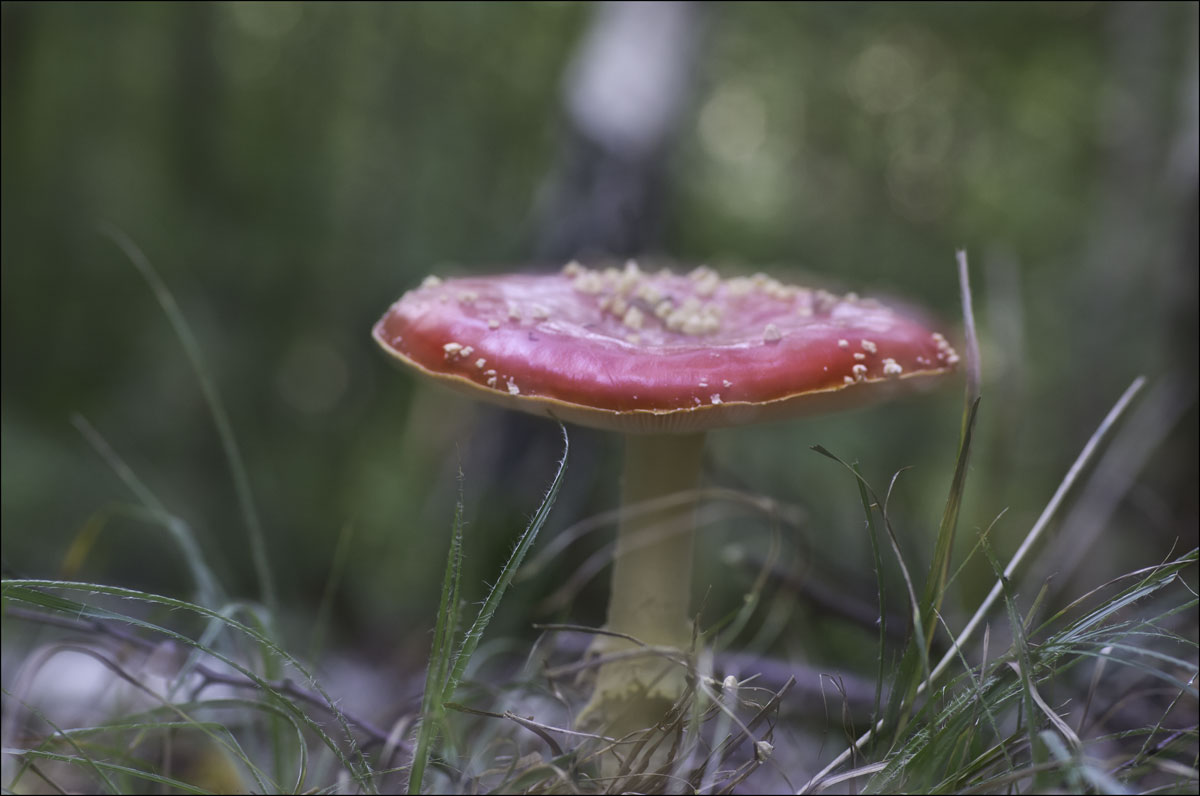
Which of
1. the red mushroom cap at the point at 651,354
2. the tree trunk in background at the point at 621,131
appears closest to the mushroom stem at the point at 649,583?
the red mushroom cap at the point at 651,354

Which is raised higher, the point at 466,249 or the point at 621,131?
the point at 621,131

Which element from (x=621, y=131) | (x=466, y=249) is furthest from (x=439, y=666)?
(x=466, y=249)

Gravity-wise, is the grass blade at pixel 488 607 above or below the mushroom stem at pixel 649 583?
above

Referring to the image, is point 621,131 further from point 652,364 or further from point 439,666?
point 439,666

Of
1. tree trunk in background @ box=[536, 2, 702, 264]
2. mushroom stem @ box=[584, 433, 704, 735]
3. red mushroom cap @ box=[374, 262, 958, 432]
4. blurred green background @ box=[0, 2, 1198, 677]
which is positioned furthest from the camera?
tree trunk in background @ box=[536, 2, 702, 264]

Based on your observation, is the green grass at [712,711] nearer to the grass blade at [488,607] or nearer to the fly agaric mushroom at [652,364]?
the grass blade at [488,607]

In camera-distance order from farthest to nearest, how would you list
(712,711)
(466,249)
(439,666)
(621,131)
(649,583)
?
(466,249) → (621,131) → (649,583) → (712,711) → (439,666)

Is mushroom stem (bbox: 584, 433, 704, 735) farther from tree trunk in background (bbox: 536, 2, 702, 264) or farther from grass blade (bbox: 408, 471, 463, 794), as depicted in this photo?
tree trunk in background (bbox: 536, 2, 702, 264)

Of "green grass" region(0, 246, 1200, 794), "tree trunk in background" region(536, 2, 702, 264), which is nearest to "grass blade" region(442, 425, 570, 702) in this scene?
"green grass" region(0, 246, 1200, 794)
